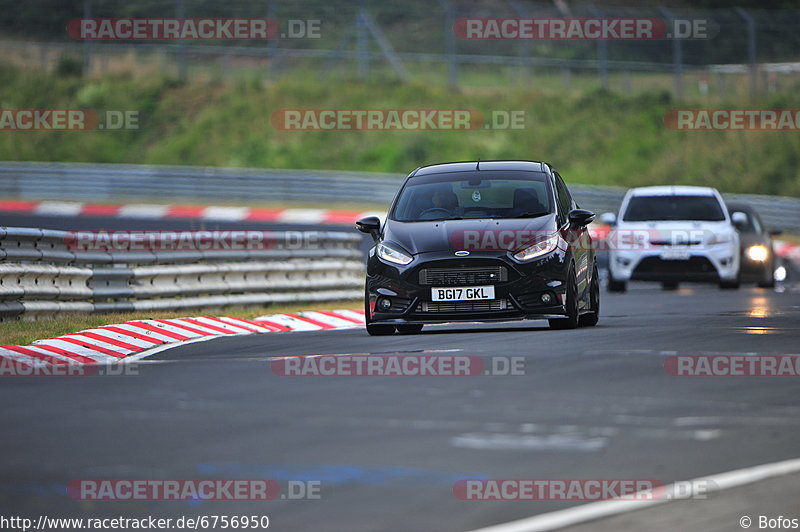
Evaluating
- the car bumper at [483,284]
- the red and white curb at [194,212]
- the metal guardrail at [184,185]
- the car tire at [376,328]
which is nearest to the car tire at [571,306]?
the car bumper at [483,284]

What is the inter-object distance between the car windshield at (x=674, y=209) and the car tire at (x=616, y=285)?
945 millimetres

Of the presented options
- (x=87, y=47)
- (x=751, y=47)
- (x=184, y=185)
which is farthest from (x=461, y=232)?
(x=87, y=47)

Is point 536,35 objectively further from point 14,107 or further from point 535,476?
point 535,476

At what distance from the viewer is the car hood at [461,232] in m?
14.5

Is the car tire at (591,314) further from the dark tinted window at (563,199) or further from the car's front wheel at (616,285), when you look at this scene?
the car's front wheel at (616,285)

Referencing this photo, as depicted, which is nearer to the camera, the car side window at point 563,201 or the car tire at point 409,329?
the car side window at point 563,201

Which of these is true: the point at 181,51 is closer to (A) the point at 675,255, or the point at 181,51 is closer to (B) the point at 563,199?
(A) the point at 675,255

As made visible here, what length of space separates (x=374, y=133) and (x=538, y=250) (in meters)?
38.3

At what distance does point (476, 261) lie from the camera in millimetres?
14320

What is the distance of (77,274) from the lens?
1683cm

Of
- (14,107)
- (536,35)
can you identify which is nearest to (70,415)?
(536,35)

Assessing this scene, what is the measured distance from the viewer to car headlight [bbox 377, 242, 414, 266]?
14.5 meters

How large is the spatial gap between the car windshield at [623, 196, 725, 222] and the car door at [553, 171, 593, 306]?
7.99 metres

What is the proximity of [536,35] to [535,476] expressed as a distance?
41.9 metres
